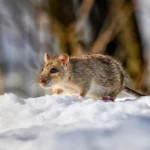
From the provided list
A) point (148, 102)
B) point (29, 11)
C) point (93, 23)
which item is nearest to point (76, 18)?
point (93, 23)

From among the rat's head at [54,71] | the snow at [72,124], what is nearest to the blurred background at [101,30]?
the rat's head at [54,71]

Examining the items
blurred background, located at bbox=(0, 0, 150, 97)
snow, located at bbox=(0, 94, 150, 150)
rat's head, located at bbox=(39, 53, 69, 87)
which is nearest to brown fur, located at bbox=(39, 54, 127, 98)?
rat's head, located at bbox=(39, 53, 69, 87)

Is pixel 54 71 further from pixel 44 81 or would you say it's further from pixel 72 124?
pixel 72 124

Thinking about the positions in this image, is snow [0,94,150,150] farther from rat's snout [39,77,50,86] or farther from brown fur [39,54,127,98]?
brown fur [39,54,127,98]

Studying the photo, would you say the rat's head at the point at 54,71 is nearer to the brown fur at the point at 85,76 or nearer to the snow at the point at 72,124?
the brown fur at the point at 85,76

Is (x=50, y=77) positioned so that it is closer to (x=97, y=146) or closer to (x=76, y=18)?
(x=97, y=146)

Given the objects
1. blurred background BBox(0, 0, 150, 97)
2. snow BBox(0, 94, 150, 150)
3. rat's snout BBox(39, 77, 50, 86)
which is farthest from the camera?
blurred background BBox(0, 0, 150, 97)

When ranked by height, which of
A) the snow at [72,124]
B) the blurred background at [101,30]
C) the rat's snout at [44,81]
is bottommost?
the blurred background at [101,30]

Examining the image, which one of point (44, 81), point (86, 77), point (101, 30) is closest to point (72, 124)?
point (44, 81)
